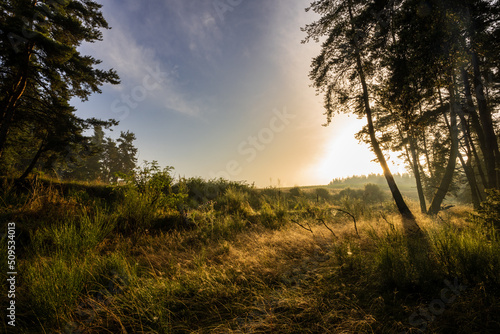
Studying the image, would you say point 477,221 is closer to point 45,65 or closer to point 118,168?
point 45,65

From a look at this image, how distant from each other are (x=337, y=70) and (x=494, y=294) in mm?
8976

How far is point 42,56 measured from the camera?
24.2ft

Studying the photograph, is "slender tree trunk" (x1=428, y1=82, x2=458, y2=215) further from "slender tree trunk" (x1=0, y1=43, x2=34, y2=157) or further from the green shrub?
"slender tree trunk" (x1=0, y1=43, x2=34, y2=157)

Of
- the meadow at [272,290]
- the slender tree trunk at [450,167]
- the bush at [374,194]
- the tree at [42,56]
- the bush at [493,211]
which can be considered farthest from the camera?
the bush at [374,194]

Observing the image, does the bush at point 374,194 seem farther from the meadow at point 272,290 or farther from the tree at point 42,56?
the tree at point 42,56

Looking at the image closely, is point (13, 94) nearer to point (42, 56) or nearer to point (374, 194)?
point (42, 56)

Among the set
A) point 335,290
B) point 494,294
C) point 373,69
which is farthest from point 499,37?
point 335,290

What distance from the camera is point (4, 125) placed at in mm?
6559

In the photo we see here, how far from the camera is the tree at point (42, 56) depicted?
6.35m

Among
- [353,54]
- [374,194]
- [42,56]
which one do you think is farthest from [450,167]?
[42,56]

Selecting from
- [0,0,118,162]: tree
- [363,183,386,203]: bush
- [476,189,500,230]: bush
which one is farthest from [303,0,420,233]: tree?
[363,183,386,203]: bush

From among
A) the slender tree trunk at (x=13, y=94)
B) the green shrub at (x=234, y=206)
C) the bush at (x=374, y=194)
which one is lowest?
the bush at (x=374, y=194)

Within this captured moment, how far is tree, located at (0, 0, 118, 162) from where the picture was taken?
20.8 ft

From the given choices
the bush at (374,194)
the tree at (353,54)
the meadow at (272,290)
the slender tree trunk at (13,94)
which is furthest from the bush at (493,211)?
the bush at (374,194)
